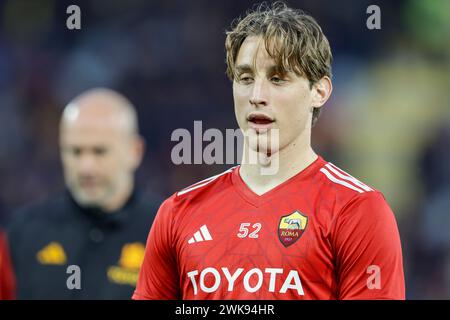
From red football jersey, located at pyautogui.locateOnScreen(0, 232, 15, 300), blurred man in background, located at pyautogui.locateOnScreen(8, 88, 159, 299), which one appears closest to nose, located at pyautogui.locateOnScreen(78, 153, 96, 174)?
blurred man in background, located at pyautogui.locateOnScreen(8, 88, 159, 299)

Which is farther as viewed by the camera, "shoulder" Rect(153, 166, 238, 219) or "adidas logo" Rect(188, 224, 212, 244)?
"shoulder" Rect(153, 166, 238, 219)

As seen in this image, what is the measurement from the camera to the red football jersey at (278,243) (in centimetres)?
357

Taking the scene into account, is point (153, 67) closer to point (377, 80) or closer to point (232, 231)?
point (377, 80)

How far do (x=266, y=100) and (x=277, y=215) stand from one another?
0.53 metres

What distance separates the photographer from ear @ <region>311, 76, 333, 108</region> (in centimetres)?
399

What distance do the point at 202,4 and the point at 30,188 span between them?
3406mm

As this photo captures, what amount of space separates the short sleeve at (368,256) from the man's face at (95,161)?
3.67 m

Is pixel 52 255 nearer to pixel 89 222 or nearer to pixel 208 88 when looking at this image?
pixel 89 222

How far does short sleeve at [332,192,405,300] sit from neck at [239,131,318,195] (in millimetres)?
451

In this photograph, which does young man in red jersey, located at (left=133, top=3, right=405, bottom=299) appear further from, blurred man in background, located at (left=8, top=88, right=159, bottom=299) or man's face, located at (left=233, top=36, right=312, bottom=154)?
blurred man in background, located at (left=8, top=88, right=159, bottom=299)

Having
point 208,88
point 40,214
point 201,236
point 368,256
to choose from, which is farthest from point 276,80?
point 208,88

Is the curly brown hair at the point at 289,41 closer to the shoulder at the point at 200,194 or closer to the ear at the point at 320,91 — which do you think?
the ear at the point at 320,91

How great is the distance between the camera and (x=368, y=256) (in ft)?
11.7
